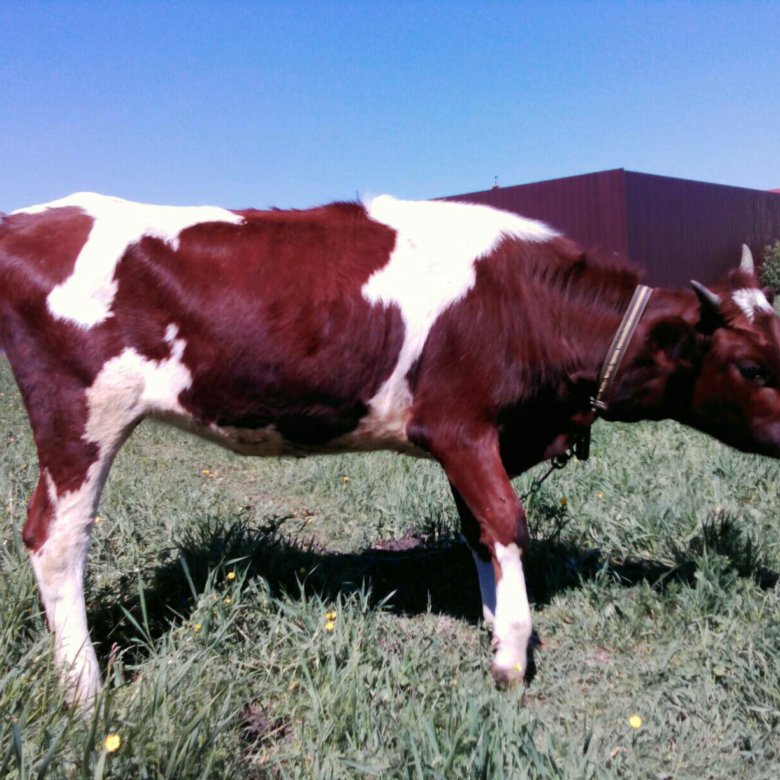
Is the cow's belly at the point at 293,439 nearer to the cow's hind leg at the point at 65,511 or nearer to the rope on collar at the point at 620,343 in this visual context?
the cow's hind leg at the point at 65,511

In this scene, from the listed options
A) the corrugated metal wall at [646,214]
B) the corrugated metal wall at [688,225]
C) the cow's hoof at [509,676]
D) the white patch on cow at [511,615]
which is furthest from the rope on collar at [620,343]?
the corrugated metal wall at [688,225]

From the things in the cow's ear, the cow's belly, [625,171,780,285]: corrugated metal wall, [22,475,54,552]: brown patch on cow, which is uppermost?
the cow's ear

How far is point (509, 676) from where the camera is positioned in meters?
2.88

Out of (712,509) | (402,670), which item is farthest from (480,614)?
(712,509)

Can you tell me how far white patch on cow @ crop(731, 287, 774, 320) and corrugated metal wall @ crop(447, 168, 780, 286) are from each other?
12864 millimetres

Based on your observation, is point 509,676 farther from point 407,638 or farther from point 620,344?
point 620,344

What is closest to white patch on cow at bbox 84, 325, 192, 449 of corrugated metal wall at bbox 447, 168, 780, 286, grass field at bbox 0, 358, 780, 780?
grass field at bbox 0, 358, 780, 780

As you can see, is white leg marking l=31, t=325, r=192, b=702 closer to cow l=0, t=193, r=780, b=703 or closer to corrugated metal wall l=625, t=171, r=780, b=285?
cow l=0, t=193, r=780, b=703

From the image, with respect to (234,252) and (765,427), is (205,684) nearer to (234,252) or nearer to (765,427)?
(234,252)

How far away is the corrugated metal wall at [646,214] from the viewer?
57.2ft

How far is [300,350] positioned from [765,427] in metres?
1.88

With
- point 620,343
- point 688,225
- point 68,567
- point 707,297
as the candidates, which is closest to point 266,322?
point 68,567

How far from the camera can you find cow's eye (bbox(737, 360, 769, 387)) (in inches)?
123

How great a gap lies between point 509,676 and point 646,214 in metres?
16.9
